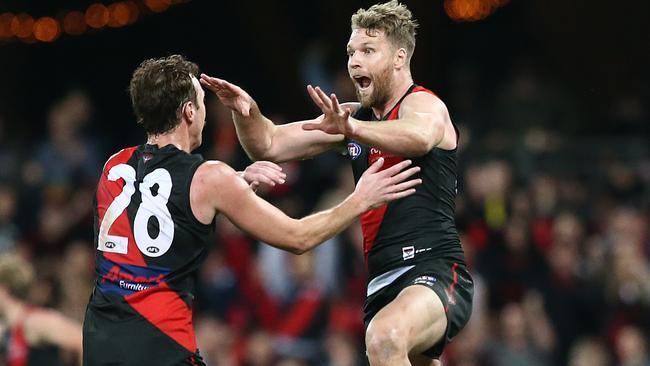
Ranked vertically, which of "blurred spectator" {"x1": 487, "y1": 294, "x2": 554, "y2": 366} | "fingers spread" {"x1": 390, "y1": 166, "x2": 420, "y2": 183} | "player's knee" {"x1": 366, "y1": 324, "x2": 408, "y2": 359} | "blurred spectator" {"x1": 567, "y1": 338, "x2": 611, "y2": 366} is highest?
"fingers spread" {"x1": 390, "y1": 166, "x2": 420, "y2": 183}

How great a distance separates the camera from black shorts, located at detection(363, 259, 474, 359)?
7012mm

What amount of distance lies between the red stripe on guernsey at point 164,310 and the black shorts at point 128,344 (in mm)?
27

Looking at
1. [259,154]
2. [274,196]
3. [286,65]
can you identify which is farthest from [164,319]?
[286,65]

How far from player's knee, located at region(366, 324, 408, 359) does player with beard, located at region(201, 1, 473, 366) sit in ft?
0.33

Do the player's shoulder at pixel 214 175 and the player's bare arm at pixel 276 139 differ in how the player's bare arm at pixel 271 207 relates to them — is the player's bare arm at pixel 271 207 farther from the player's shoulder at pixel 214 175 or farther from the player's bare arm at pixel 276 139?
the player's bare arm at pixel 276 139

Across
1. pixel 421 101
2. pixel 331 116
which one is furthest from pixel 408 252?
pixel 331 116

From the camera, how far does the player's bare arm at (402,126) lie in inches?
259

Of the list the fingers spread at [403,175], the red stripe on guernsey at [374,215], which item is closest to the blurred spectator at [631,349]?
the red stripe on guernsey at [374,215]

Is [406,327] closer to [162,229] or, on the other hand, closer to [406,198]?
[406,198]

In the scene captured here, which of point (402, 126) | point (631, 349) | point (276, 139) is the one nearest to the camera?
point (402, 126)

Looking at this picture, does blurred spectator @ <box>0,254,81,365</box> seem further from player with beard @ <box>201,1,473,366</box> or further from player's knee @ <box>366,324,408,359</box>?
player's knee @ <box>366,324,408,359</box>

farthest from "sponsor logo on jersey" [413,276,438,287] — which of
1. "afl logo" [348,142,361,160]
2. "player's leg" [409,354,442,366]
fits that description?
"afl logo" [348,142,361,160]

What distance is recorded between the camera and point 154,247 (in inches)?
→ 245

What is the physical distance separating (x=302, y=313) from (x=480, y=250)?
5.70 ft
